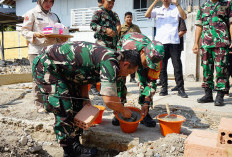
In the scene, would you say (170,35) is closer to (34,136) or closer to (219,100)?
(219,100)

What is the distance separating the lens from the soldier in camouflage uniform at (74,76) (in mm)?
2148

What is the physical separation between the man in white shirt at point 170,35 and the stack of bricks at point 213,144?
2.40 m

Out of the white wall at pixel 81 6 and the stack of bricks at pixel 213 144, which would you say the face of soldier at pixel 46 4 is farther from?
the white wall at pixel 81 6

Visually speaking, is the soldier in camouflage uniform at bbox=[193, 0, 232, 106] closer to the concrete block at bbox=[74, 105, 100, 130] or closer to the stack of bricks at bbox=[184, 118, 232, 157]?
the stack of bricks at bbox=[184, 118, 232, 157]

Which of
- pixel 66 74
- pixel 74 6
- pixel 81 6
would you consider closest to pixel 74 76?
pixel 66 74

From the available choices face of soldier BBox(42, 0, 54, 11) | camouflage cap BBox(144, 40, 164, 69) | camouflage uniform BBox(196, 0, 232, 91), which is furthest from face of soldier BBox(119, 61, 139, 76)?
camouflage uniform BBox(196, 0, 232, 91)

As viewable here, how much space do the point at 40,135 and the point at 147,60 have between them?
6.76 feet

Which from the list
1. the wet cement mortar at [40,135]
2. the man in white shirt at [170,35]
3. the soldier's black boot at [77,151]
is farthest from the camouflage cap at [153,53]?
the man in white shirt at [170,35]

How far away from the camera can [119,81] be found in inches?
119

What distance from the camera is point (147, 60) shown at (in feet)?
7.62

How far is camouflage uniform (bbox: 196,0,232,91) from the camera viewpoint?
12.7 feet

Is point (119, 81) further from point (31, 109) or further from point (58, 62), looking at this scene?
point (31, 109)

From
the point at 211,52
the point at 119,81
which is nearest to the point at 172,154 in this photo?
the point at 119,81

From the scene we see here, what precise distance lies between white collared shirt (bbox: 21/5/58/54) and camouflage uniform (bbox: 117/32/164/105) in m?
1.44
